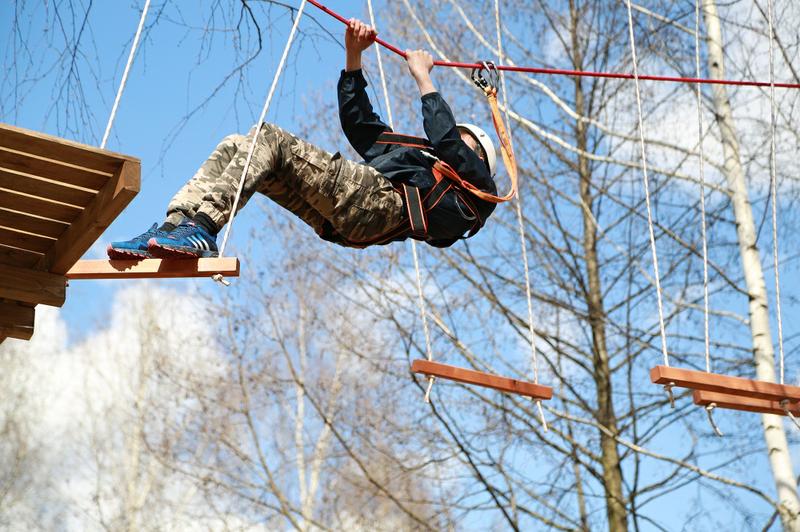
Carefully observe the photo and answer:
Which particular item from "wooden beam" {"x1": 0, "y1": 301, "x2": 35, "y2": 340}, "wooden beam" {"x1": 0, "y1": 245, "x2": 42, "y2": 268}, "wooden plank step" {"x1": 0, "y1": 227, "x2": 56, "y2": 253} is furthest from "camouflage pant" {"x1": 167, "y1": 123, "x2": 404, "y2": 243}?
"wooden beam" {"x1": 0, "y1": 301, "x2": 35, "y2": 340}

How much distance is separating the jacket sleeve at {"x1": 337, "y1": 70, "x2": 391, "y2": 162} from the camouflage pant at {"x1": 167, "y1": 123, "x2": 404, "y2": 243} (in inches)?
10.3

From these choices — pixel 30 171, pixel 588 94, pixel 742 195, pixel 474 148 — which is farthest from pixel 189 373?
pixel 30 171

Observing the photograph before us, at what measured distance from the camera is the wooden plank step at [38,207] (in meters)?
3.89

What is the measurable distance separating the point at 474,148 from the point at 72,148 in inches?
78.6

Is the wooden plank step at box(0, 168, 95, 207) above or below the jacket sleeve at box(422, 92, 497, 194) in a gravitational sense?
below

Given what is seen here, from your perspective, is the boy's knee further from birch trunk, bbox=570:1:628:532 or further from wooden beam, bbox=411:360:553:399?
birch trunk, bbox=570:1:628:532

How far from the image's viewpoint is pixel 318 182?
170 inches

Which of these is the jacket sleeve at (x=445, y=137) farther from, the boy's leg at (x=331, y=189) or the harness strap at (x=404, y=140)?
the boy's leg at (x=331, y=189)

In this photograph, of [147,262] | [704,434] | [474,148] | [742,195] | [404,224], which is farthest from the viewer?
[704,434]

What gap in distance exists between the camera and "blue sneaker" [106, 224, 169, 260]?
376 cm

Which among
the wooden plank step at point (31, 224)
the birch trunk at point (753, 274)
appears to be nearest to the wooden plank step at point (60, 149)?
the wooden plank step at point (31, 224)

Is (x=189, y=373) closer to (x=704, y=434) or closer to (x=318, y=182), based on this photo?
(x=704, y=434)

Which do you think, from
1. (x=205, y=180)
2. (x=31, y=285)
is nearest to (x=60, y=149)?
(x=205, y=180)

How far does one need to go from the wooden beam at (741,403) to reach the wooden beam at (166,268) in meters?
2.32
